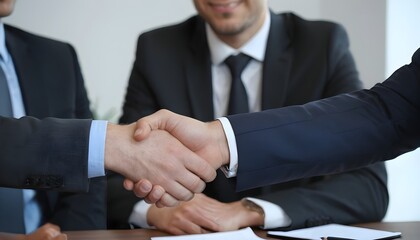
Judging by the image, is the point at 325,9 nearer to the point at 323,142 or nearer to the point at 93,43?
the point at 93,43

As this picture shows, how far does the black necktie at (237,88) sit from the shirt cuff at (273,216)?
1.53 feet

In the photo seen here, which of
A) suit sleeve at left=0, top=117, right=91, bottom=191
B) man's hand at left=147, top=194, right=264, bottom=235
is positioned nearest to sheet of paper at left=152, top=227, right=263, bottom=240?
man's hand at left=147, top=194, right=264, bottom=235

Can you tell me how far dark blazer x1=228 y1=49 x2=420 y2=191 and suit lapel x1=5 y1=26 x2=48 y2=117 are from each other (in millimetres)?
761

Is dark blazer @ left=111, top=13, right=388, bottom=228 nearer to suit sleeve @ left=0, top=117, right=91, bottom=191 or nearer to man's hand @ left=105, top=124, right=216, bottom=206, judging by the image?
man's hand @ left=105, top=124, right=216, bottom=206

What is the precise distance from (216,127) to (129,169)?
25 centimetres

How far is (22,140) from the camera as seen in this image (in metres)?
1.53

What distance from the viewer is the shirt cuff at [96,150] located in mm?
1568

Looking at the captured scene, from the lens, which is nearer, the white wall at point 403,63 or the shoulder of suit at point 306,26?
the shoulder of suit at point 306,26

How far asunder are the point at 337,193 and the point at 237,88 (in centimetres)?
51

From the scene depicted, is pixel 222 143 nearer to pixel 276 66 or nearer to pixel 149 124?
pixel 149 124

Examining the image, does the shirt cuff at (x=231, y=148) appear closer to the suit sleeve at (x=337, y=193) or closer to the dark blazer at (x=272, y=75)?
the suit sleeve at (x=337, y=193)

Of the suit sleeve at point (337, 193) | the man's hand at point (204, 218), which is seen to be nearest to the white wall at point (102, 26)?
the suit sleeve at point (337, 193)

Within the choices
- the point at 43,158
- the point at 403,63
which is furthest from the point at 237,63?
the point at 403,63

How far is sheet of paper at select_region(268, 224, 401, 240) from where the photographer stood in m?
1.47
